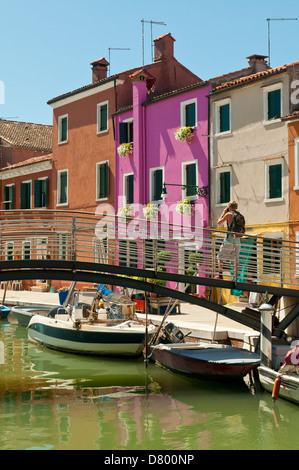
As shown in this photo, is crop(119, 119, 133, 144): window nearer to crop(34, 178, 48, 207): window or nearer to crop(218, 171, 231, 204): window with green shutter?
crop(218, 171, 231, 204): window with green shutter

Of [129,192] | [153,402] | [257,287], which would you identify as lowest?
[153,402]

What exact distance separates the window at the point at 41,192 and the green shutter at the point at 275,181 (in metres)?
16.8

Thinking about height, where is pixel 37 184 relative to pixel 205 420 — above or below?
above

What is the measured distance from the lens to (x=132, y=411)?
13352mm

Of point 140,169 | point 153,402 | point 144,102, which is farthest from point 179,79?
point 153,402

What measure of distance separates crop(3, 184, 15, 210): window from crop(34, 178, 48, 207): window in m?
3.13

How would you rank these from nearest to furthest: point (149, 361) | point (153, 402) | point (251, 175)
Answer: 1. point (153, 402)
2. point (149, 361)
3. point (251, 175)

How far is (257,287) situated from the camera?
16.1m

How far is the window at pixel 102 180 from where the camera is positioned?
110ft

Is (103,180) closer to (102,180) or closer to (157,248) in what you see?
(102,180)

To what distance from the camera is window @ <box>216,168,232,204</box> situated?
26.9 meters

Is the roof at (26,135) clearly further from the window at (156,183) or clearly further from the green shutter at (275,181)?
the green shutter at (275,181)

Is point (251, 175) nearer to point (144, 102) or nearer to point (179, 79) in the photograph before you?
point (144, 102)

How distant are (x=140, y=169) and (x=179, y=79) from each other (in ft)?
18.5
